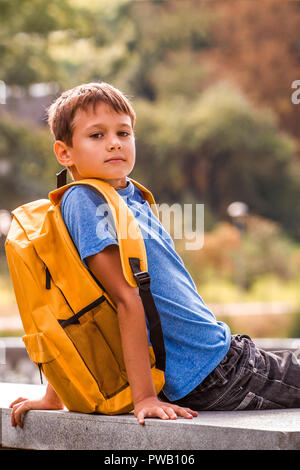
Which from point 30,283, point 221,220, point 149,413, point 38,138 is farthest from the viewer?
point 221,220

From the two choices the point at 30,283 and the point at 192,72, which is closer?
the point at 30,283

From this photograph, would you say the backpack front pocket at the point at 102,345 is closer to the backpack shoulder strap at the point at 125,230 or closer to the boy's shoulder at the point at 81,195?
the backpack shoulder strap at the point at 125,230

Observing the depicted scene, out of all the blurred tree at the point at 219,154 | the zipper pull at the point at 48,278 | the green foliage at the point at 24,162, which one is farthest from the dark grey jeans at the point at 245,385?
the blurred tree at the point at 219,154

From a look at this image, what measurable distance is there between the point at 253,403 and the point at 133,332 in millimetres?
388

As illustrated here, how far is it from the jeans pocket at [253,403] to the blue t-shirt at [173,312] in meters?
0.13

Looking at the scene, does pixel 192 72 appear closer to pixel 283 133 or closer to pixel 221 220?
pixel 283 133

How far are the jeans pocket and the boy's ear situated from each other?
77cm

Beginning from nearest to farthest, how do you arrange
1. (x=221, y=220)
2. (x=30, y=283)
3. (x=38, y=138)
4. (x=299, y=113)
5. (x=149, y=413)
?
(x=149, y=413) → (x=30, y=283) → (x=38, y=138) → (x=221, y=220) → (x=299, y=113)

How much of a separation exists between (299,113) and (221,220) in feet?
14.0

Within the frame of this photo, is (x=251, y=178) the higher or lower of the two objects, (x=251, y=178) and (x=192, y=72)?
the lower

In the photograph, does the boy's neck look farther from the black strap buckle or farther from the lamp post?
the lamp post

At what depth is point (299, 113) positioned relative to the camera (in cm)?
2277

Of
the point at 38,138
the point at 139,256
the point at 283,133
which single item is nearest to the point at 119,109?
the point at 139,256

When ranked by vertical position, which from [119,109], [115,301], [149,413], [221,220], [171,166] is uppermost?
[119,109]
